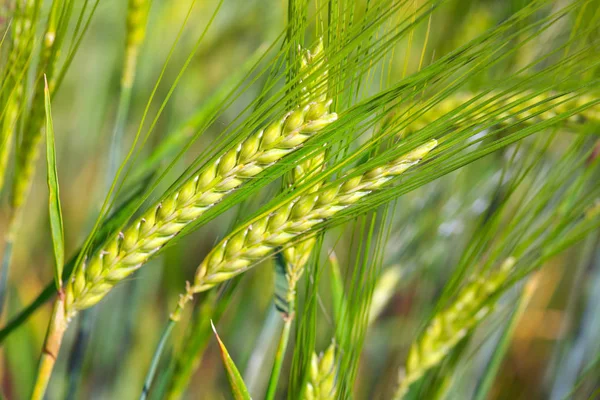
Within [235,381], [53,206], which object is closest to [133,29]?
[53,206]

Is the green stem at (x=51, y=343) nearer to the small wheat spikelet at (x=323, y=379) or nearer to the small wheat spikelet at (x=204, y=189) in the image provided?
the small wheat spikelet at (x=204, y=189)

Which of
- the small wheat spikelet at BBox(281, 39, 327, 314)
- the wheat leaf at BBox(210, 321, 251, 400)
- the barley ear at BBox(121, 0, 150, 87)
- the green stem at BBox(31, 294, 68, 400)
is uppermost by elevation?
the barley ear at BBox(121, 0, 150, 87)

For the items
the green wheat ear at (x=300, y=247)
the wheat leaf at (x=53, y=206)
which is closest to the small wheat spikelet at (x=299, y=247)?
the green wheat ear at (x=300, y=247)

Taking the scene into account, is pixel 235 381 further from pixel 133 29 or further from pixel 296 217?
pixel 133 29

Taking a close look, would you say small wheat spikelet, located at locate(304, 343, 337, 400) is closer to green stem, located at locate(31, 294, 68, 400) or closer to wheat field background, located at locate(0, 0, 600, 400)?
wheat field background, located at locate(0, 0, 600, 400)

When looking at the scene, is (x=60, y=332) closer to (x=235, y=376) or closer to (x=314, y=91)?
(x=235, y=376)

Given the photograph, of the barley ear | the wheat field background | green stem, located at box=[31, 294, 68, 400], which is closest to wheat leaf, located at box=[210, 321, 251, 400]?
the wheat field background

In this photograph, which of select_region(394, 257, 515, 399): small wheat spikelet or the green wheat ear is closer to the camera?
the green wheat ear
